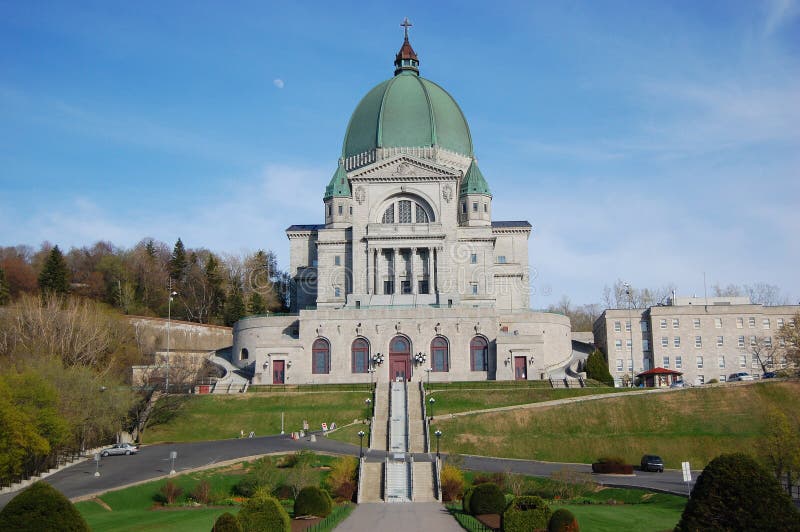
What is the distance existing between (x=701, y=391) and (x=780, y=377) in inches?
450

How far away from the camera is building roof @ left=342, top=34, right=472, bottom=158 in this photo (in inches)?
3730

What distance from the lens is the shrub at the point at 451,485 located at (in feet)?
143

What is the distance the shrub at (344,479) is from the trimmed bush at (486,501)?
26.4 feet

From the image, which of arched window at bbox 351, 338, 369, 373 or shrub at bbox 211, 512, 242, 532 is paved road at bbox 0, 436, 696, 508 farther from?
shrub at bbox 211, 512, 242, 532

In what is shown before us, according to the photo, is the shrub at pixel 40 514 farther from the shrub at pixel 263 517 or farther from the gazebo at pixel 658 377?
the gazebo at pixel 658 377

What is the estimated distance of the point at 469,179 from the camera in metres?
94.5

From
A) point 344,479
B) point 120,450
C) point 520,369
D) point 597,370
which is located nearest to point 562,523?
point 344,479

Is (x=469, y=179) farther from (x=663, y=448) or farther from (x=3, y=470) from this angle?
(x=3, y=470)

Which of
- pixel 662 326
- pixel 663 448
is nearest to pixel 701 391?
pixel 663 448

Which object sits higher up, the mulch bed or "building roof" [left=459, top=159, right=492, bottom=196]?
"building roof" [left=459, top=159, right=492, bottom=196]

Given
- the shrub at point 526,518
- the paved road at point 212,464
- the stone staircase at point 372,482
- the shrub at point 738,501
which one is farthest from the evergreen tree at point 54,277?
the shrub at point 738,501

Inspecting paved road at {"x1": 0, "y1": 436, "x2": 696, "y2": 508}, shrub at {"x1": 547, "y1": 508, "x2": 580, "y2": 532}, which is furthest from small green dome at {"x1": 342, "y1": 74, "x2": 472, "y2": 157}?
shrub at {"x1": 547, "y1": 508, "x2": 580, "y2": 532}

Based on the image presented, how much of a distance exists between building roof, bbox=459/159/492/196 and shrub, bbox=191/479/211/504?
5614 centimetres

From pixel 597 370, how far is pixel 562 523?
48.5 meters
